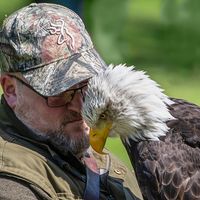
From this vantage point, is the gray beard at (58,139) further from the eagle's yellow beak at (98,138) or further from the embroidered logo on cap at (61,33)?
the embroidered logo on cap at (61,33)

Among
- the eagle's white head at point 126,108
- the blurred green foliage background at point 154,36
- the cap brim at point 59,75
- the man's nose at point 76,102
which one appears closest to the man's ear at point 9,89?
the cap brim at point 59,75

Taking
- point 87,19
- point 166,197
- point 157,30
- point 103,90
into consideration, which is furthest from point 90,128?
point 157,30

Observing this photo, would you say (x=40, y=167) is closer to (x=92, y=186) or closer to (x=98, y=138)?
(x=92, y=186)

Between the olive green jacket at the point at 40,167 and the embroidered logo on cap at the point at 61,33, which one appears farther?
the embroidered logo on cap at the point at 61,33

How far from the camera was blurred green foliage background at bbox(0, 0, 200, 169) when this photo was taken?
39.3 feet

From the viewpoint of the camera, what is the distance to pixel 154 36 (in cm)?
1454

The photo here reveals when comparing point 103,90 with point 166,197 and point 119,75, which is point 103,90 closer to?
point 119,75

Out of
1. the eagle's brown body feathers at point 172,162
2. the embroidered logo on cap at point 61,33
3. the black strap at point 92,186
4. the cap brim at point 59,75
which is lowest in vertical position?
the eagle's brown body feathers at point 172,162

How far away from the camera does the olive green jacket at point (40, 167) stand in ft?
15.0

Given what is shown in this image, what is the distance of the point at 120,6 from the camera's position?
1252 centimetres

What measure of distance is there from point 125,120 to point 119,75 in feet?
0.93

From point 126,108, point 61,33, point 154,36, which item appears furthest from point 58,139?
point 154,36

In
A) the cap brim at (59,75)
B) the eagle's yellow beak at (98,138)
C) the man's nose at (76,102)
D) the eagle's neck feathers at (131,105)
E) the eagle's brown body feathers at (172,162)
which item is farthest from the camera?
the eagle's brown body feathers at (172,162)

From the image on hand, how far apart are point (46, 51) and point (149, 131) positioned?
3.36ft
